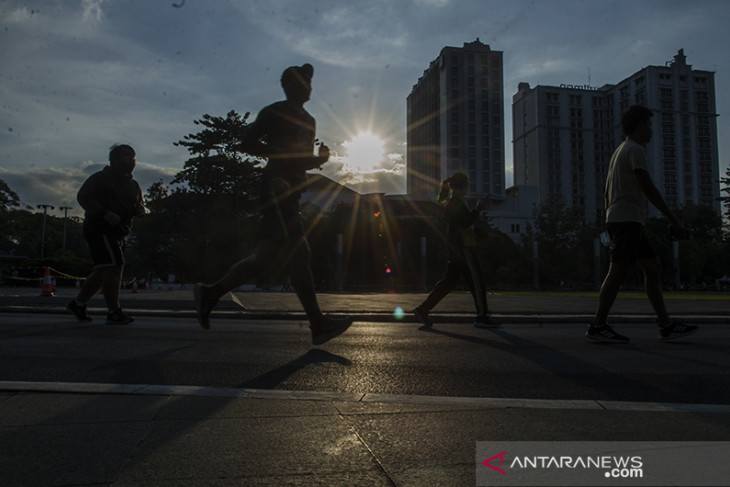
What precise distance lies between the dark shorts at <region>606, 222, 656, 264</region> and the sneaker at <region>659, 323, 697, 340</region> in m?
0.65

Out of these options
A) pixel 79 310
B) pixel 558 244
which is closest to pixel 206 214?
pixel 558 244

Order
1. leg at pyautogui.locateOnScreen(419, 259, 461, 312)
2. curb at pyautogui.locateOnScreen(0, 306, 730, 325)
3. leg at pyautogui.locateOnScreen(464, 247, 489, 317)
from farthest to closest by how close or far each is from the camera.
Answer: curb at pyautogui.locateOnScreen(0, 306, 730, 325)
leg at pyautogui.locateOnScreen(419, 259, 461, 312)
leg at pyautogui.locateOnScreen(464, 247, 489, 317)

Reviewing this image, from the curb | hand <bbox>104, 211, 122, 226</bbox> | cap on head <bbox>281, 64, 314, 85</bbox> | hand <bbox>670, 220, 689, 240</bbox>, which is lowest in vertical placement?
the curb

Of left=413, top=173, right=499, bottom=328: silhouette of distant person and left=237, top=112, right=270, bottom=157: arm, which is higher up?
left=237, top=112, right=270, bottom=157: arm

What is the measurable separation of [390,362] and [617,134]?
12632 centimetres

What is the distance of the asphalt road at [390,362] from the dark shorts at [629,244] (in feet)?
2.49

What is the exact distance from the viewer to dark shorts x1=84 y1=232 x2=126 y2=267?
596cm

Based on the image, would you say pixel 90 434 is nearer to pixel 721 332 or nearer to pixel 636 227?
pixel 636 227

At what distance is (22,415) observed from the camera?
7.57 ft

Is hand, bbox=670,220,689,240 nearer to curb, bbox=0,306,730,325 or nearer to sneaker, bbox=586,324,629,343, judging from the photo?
sneaker, bbox=586,324,629,343

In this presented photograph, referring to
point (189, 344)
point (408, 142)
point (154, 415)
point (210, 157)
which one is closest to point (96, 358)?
point (189, 344)

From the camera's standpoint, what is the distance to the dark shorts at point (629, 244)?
15.7ft

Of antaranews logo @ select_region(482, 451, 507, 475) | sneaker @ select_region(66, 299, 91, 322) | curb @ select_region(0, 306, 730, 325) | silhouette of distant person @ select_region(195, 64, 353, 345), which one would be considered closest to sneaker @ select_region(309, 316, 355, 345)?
silhouette of distant person @ select_region(195, 64, 353, 345)

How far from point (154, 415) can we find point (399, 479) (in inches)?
47.2
